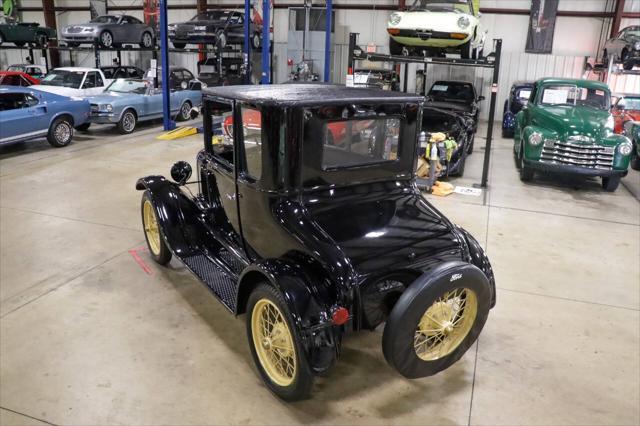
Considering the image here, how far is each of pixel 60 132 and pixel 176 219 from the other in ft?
24.0

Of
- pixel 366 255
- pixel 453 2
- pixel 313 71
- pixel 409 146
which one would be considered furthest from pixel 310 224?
pixel 313 71

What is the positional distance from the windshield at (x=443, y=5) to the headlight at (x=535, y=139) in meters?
2.74

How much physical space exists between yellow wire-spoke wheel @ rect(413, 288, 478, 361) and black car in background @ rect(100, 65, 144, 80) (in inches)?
574

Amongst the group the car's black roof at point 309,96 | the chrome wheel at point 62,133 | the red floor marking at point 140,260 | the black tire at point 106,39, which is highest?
the black tire at point 106,39

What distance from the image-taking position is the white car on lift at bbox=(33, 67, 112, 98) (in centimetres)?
1179

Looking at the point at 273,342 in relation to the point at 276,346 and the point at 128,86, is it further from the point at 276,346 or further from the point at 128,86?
the point at 128,86

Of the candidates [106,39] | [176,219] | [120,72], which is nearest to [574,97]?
[176,219]

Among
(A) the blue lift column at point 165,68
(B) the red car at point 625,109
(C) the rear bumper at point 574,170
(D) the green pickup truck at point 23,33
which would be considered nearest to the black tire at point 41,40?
(D) the green pickup truck at point 23,33

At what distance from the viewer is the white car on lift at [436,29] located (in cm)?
816

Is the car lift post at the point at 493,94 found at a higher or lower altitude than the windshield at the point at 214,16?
lower

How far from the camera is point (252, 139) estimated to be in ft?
10.4

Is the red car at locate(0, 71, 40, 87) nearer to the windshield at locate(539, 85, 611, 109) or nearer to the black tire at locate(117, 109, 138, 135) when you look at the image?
the black tire at locate(117, 109, 138, 135)

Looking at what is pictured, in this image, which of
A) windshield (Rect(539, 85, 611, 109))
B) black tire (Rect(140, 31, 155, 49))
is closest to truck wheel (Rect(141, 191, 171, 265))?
windshield (Rect(539, 85, 611, 109))

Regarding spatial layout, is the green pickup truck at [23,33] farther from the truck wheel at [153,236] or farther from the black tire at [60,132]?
the truck wheel at [153,236]
